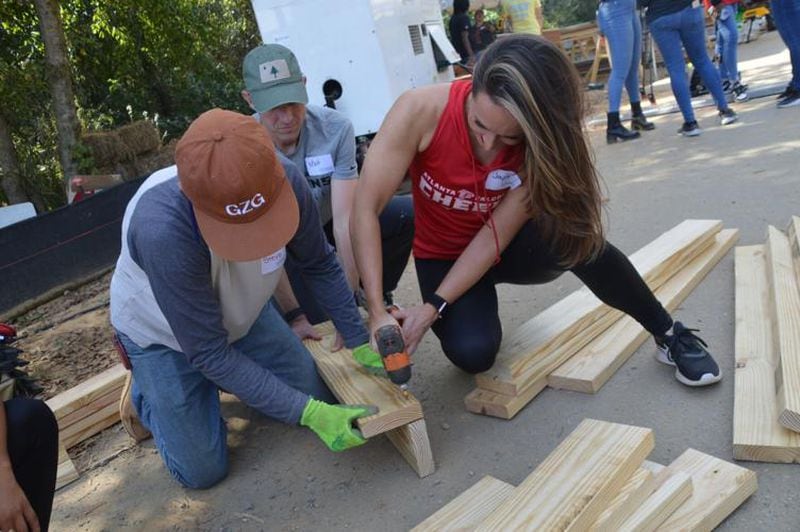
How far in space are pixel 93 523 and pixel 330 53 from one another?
5074 mm

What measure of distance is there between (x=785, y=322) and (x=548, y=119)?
1188 mm

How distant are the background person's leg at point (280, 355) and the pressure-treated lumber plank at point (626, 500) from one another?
133 cm

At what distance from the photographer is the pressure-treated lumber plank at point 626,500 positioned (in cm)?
156

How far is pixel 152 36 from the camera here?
11.9 m

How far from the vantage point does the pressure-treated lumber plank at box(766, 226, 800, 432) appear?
5.97ft

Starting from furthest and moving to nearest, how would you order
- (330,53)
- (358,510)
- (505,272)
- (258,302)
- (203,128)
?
1. (330,53)
2. (505,272)
3. (258,302)
4. (358,510)
5. (203,128)

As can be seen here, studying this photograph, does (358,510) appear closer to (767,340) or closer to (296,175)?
(296,175)

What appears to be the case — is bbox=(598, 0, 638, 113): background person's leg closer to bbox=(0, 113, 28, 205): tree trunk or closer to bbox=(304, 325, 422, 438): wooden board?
bbox=(304, 325, 422, 438): wooden board

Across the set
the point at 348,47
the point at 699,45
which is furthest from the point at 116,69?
the point at 699,45

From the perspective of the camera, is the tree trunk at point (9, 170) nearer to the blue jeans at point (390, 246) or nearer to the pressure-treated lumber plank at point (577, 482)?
the blue jeans at point (390, 246)

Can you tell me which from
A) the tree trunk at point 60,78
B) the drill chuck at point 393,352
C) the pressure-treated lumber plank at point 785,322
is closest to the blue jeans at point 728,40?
the pressure-treated lumber plank at point 785,322

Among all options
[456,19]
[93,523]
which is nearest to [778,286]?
[93,523]

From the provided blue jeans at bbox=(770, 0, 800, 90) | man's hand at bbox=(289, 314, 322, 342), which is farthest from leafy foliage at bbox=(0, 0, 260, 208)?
blue jeans at bbox=(770, 0, 800, 90)

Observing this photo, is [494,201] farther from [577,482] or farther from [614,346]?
[577,482]
